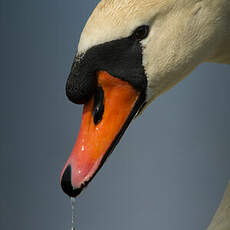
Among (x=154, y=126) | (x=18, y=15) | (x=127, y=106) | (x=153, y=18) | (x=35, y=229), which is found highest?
(x=18, y=15)

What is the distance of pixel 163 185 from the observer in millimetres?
1312

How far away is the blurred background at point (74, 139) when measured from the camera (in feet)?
4.09

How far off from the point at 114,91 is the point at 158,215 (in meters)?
0.82

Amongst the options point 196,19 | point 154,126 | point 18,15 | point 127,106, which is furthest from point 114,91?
point 18,15

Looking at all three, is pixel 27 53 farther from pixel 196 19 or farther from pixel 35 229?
Answer: pixel 196 19

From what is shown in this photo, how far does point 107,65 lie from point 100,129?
96 millimetres

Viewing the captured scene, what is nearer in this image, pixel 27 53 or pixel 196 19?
pixel 196 19

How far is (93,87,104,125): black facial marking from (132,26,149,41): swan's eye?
0.09 metres

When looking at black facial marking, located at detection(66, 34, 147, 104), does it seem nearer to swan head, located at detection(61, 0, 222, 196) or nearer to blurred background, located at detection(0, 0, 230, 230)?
swan head, located at detection(61, 0, 222, 196)

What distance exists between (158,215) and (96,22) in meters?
0.90

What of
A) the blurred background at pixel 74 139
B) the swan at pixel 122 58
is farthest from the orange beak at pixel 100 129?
the blurred background at pixel 74 139

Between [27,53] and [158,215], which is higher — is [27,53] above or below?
above

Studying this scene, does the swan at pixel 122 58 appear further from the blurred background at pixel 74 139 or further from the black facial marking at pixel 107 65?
the blurred background at pixel 74 139

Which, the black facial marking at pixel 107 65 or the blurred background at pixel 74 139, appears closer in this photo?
the black facial marking at pixel 107 65
